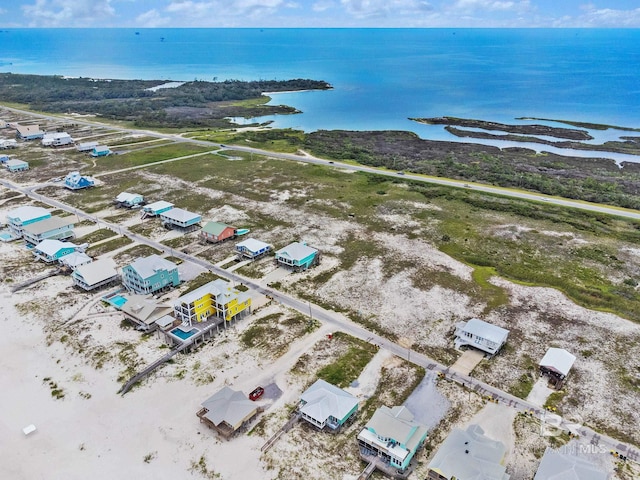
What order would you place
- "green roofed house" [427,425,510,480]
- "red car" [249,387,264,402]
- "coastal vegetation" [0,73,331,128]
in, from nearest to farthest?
"green roofed house" [427,425,510,480] → "red car" [249,387,264,402] → "coastal vegetation" [0,73,331,128]

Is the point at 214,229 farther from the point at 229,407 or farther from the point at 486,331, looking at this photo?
the point at 486,331

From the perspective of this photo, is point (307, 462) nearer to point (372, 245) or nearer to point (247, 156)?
point (372, 245)

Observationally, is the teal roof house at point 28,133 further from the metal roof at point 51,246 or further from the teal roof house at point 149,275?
the teal roof house at point 149,275

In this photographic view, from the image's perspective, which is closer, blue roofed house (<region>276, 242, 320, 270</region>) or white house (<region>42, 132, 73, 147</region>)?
blue roofed house (<region>276, 242, 320, 270</region>)

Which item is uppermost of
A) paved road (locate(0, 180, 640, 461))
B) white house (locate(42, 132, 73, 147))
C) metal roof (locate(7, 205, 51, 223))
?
white house (locate(42, 132, 73, 147))

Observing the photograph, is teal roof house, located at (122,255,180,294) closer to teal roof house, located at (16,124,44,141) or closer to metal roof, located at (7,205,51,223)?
metal roof, located at (7,205,51,223)

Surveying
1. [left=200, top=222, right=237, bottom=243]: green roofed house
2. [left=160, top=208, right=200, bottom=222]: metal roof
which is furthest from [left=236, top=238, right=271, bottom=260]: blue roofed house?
[left=160, top=208, right=200, bottom=222]: metal roof

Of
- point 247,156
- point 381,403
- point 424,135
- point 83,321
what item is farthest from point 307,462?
point 424,135

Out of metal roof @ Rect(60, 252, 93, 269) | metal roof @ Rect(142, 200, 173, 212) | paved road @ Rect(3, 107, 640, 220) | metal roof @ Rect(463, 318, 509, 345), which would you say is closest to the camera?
metal roof @ Rect(463, 318, 509, 345)
